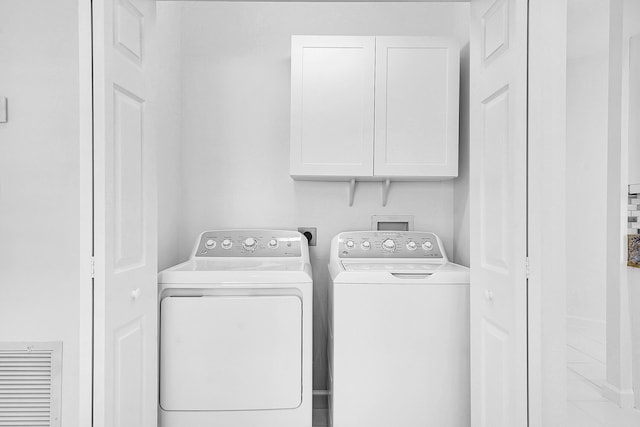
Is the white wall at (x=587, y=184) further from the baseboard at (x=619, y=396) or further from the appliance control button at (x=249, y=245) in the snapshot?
the appliance control button at (x=249, y=245)

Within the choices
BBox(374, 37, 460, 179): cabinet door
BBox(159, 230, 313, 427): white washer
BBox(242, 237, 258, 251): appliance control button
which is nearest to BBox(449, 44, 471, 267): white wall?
BBox(374, 37, 460, 179): cabinet door

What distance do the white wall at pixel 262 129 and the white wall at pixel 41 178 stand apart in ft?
2.79

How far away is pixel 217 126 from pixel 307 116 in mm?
652

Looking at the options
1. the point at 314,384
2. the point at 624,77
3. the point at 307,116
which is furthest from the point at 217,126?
the point at 624,77

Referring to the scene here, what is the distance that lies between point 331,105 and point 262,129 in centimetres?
54

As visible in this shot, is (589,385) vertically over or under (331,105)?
under

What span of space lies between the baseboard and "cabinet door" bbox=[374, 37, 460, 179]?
127 cm

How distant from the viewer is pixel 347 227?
2.72m

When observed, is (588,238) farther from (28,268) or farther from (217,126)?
(28,268)

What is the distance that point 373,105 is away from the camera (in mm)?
2379

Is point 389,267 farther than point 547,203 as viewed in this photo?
Yes

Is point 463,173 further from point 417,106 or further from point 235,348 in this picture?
point 235,348

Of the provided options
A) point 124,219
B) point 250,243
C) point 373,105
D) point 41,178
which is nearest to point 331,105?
point 373,105

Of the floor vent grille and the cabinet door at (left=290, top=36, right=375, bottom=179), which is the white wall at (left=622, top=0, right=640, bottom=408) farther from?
the floor vent grille
